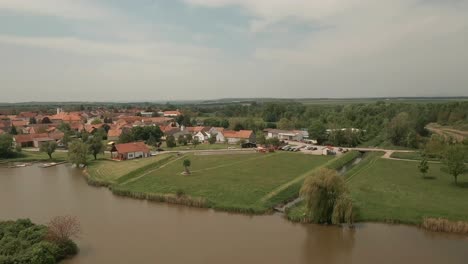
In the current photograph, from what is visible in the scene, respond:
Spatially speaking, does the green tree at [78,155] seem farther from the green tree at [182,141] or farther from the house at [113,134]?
the house at [113,134]

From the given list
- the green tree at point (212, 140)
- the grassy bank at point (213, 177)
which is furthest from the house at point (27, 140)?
the green tree at point (212, 140)

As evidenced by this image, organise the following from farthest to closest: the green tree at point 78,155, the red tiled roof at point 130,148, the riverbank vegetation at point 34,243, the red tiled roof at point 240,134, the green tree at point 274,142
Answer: the red tiled roof at point 240,134
the green tree at point 274,142
the red tiled roof at point 130,148
the green tree at point 78,155
the riverbank vegetation at point 34,243

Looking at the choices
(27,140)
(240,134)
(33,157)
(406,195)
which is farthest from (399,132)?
(27,140)

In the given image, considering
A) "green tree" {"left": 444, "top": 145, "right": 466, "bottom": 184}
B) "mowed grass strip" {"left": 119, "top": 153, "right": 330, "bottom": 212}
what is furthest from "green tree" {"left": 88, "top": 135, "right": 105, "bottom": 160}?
"green tree" {"left": 444, "top": 145, "right": 466, "bottom": 184}

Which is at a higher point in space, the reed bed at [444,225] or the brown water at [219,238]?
the reed bed at [444,225]

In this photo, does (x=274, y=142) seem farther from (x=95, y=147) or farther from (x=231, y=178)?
(x=95, y=147)

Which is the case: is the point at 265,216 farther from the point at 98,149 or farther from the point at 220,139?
the point at 220,139
